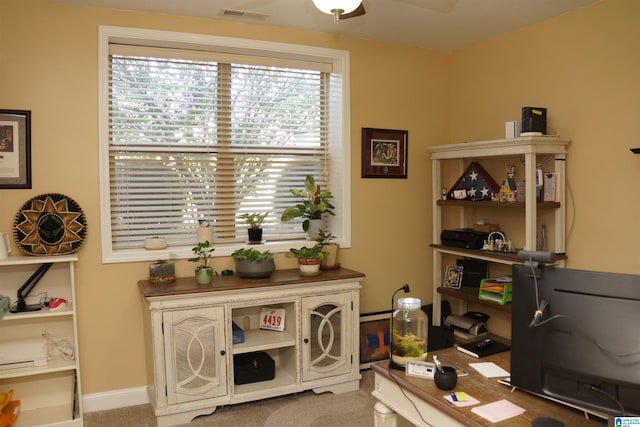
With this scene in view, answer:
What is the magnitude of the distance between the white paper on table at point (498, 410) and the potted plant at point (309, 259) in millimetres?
1934

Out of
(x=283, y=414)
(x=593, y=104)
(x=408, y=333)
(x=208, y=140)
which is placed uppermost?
(x=593, y=104)

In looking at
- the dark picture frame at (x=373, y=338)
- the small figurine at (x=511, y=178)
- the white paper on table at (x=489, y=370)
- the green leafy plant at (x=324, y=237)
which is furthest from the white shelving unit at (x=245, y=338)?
the white paper on table at (x=489, y=370)

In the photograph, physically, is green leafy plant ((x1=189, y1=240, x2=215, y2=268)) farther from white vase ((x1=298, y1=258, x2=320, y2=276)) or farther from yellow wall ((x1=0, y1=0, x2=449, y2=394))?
white vase ((x1=298, y1=258, x2=320, y2=276))

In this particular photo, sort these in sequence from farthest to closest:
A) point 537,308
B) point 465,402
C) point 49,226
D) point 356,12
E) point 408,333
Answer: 1. point 49,226
2. point 356,12
3. point 408,333
4. point 465,402
5. point 537,308

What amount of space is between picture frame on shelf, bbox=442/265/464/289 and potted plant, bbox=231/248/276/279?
1555 millimetres

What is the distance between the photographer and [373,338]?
404 cm

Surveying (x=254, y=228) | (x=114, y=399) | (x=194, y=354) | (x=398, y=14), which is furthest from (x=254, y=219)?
(x=398, y=14)

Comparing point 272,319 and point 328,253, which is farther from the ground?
point 328,253

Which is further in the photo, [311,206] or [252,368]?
[311,206]

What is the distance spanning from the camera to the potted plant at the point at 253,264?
3.35 meters

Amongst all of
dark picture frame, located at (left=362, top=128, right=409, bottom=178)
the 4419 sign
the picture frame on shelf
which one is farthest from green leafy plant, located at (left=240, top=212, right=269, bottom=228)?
the picture frame on shelf

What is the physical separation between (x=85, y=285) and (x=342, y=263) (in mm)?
1901

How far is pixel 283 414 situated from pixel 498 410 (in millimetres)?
1880

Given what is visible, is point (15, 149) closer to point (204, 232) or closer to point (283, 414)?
point (204, 232)
